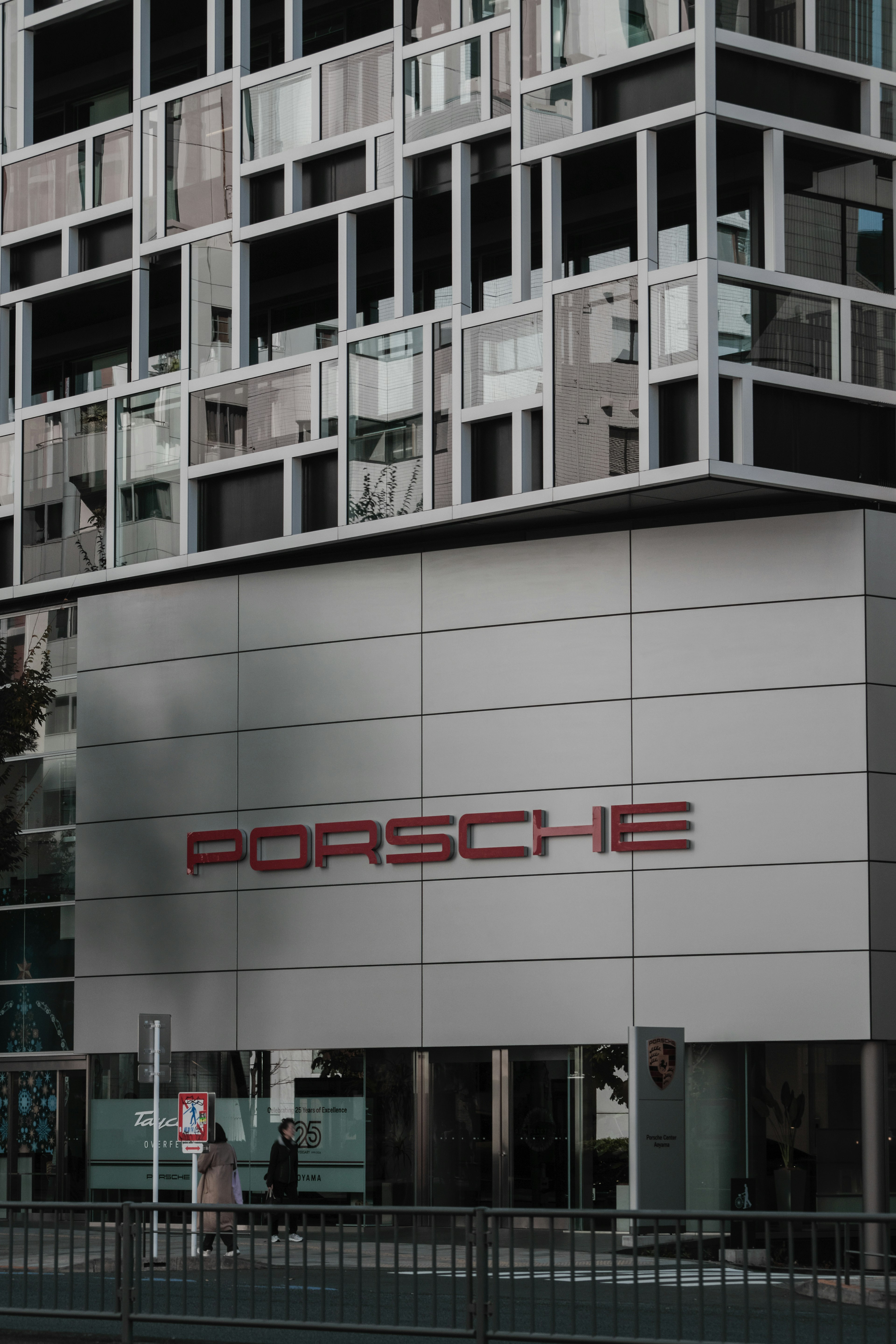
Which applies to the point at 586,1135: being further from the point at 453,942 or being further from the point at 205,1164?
the point at 205,1164

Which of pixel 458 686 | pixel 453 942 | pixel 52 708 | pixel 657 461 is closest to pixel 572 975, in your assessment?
pixel 453 942

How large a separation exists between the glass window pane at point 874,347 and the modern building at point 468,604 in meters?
0.07

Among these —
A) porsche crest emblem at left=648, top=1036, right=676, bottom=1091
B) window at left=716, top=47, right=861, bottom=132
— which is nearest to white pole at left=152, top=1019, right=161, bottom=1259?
porsche crest emblem at left=648, top=1036, right=676, bottom=1091

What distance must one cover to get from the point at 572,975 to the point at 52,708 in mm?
9831

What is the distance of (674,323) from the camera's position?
75.5 feet

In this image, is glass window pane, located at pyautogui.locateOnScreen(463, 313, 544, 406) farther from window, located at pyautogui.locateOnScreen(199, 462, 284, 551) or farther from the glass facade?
the glass facade

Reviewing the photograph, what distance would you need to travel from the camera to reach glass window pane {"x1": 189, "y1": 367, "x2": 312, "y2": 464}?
26.4 m

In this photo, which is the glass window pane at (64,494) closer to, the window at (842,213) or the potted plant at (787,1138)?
the window at (842,213)

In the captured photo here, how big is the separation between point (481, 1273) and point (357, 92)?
1889cm

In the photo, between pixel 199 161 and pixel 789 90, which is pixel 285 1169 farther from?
pixel 789 90

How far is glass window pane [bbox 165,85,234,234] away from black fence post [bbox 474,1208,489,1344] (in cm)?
1893

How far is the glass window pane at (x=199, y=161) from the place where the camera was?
90.7 ft

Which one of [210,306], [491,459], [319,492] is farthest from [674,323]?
[210,306]

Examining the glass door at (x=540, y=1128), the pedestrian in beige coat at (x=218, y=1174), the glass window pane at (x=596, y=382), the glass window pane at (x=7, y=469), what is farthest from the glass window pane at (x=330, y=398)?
the pedestrian in beige coat at (x=218, y=1174)
